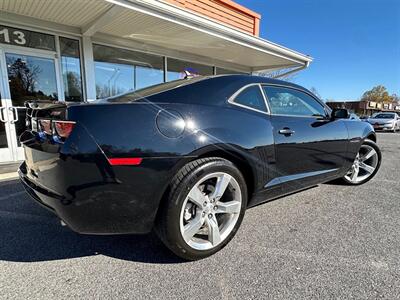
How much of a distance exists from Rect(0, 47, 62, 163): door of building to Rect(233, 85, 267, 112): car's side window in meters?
5.16

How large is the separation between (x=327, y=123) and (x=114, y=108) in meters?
2.54

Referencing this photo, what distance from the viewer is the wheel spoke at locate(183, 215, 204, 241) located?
2.02m

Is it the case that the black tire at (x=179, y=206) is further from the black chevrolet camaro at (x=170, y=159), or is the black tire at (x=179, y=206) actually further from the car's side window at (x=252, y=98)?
the car's side window at (x=252, y=98)

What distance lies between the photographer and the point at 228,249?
2.27 m

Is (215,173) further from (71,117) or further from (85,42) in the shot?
(85,42)

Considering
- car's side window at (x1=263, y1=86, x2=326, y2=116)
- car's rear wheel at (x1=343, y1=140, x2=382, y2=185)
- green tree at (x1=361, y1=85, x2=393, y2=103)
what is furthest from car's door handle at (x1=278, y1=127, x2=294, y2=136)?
green tree at (x1=361, y1=85, x2=393, y2=103)

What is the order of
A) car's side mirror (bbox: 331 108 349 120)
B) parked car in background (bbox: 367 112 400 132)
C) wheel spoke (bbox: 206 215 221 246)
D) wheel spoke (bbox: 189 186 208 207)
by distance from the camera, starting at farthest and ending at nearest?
parked car in background (bbox: 367 112 400 132) < car's side mirror (bbox: 331 108 349 120) < wheel spoke (bbox: 206 215 221 246) < wheel spoke (bbox: 189 186 208 207)

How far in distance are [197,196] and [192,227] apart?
0.25 m

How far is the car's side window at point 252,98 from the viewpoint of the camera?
241cm

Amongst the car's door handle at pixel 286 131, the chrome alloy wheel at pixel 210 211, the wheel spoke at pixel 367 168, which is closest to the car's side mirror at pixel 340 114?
the car's door handle at pixel 286 131

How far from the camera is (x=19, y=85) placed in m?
5.62

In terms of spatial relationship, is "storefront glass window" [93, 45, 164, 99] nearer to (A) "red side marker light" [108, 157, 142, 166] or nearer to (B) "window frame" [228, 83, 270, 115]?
(B) "window frame" [228, 83, 270, 115]

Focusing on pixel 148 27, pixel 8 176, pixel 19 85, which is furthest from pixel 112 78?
pixel 8 176

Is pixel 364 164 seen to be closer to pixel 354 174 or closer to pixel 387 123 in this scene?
pixel 354 174
